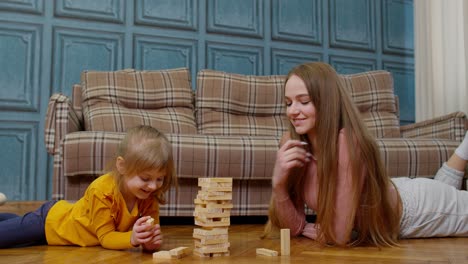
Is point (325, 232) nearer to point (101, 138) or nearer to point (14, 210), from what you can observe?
point (101, 138)

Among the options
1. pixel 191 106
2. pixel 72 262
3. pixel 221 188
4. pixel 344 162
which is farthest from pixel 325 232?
pixel 191 106

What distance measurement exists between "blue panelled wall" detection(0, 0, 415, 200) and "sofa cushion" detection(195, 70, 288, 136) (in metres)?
0.68

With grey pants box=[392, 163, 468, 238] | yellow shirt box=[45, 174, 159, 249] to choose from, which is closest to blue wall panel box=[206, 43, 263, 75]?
grey pants box=[392, 163, 468, 238]

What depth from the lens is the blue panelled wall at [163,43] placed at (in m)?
3.18

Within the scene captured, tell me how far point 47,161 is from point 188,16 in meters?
1.29

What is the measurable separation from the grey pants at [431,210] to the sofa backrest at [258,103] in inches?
45.6

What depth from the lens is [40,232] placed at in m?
1.52

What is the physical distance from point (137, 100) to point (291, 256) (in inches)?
63.8

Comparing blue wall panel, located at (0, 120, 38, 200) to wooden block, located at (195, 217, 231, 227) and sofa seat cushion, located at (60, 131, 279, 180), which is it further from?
wooden block, located at (195, 217, 231, 227)

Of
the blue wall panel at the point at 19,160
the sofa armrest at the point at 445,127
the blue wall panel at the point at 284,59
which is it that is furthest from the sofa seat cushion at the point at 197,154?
the blue wall panel at the point at 284,59

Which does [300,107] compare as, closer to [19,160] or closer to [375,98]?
[375,98]

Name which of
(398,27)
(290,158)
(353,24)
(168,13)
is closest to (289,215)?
(290,158)

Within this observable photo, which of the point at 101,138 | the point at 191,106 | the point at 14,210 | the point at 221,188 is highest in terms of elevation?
the point at 191,106

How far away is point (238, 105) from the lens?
2.87 metres
